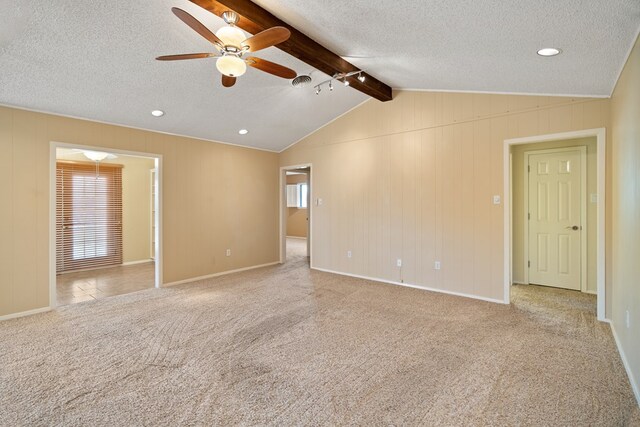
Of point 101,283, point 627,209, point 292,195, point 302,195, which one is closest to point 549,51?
point 627,209

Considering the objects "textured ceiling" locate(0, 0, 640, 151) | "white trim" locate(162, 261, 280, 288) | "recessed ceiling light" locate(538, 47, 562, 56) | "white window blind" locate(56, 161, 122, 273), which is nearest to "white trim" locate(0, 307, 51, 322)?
"white trim" locate(162, 261, 280, 288)

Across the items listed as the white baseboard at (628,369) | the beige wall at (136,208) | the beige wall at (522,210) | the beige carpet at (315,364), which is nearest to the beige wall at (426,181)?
the beige carpet at (315,364)

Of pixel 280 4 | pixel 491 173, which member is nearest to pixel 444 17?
pixel 280 4

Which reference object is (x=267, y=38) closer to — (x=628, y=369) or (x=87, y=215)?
(x=628, y=369)

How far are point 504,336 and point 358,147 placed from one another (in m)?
3.61

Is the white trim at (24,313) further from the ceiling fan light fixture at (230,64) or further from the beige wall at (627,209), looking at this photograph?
the beige wall at (627,209)

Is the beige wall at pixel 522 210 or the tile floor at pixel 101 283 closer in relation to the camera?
the beige wall at pixel 522 210

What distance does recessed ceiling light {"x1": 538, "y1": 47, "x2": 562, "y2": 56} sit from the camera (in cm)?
263

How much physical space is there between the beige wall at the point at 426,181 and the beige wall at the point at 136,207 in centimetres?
398

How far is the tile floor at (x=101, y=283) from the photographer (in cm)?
480

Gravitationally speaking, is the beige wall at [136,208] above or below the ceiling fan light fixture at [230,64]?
below

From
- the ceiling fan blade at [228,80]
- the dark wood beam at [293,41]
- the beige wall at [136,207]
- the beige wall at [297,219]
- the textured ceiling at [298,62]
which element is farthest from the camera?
the beige wall at [297,219]

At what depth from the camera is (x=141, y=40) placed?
296 cm

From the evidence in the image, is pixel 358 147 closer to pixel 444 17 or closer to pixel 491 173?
pixel 491 173
